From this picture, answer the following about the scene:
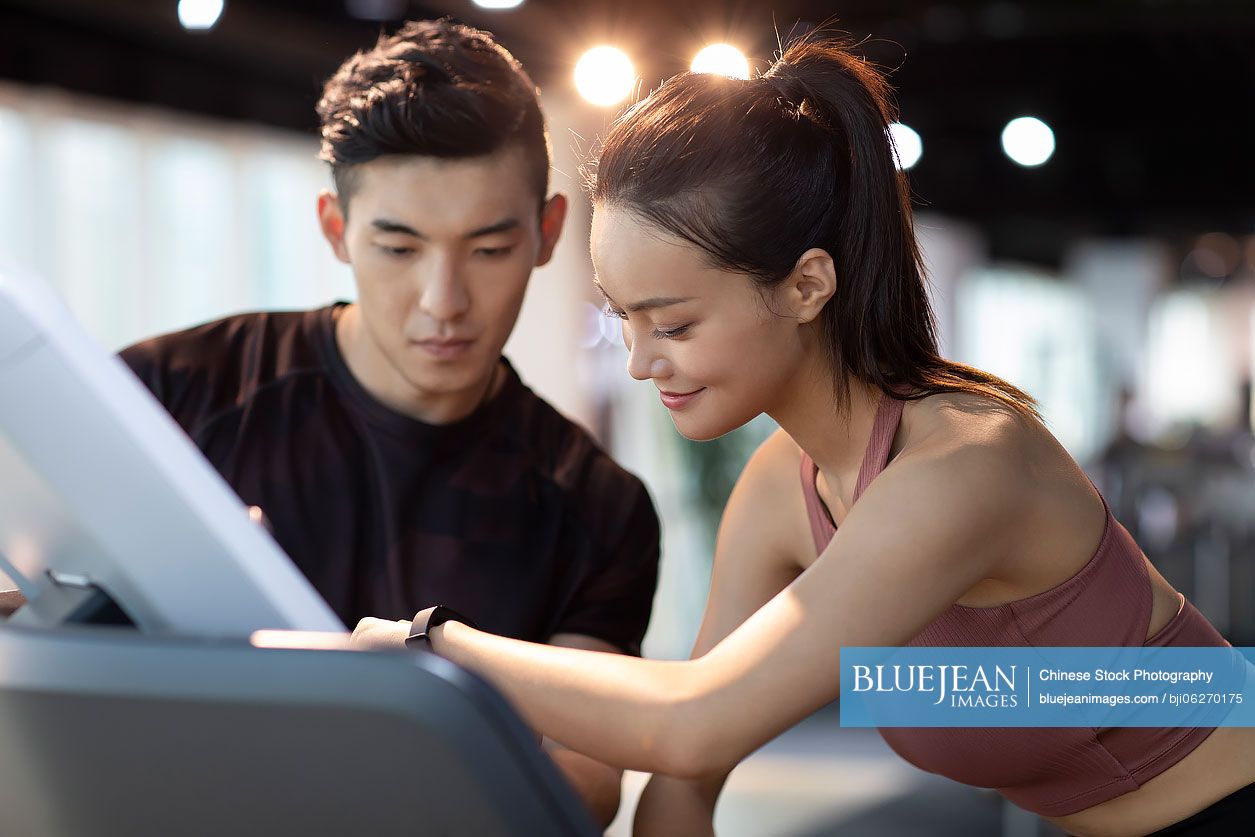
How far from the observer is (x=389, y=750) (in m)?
0.60

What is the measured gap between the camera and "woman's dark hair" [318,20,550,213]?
150 cm

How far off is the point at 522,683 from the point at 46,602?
0.33m

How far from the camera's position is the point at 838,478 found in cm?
127

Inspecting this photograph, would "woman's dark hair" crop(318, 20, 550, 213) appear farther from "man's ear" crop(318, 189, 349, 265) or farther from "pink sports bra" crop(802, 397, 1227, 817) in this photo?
"pink sports bra" crop(802, 397, 1227, 817)

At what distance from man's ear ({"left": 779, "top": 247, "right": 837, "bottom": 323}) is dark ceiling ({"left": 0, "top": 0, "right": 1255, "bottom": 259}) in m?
1.22

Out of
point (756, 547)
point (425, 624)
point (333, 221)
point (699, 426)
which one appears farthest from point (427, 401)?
point (425, 624)

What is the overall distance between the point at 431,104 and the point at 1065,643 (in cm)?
91

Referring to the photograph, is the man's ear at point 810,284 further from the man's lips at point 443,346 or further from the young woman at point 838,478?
the man's lips at point 443,346

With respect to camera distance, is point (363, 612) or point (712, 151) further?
point (363, 612)

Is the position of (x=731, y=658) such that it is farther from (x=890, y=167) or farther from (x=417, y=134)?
(x=417, y=134)

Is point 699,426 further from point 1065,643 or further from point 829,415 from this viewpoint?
point 1065,643

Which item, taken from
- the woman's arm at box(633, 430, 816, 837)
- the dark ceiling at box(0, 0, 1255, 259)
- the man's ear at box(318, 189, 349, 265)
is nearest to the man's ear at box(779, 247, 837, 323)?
the woman's arm at box(633, 430, 816, 837)

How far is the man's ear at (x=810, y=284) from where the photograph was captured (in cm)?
113

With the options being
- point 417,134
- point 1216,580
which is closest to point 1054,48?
point 1216,580
